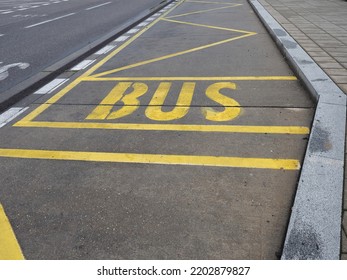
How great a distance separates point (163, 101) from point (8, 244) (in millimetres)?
2951

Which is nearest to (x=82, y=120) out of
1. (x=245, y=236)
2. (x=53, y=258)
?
(x=53, y=258)

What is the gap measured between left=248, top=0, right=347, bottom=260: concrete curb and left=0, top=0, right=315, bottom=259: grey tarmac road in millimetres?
130

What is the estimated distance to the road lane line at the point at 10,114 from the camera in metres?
4.59

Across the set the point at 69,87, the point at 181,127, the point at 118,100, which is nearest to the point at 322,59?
the point at 181,127

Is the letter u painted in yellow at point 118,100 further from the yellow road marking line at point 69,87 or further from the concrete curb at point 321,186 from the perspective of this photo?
the concrete curb at point 321,186

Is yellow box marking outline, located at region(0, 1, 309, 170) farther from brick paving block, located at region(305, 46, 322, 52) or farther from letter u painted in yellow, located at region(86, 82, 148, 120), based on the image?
brick paving block, located at region(305, 46, 322, 52)

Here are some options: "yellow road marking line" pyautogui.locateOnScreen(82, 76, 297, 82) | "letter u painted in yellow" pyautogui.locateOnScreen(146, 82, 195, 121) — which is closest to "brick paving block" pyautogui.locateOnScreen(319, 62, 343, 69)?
"yellow road marking line" pyautogui.locateOnScreen(82, 76, 297, 82)

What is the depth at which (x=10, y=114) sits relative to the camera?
4.81 meters

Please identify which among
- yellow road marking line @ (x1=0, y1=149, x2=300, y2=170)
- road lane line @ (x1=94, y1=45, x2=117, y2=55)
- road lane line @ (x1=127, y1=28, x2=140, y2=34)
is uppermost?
road lane line @ (x1=127, y1=28, x2=140, y2=34)

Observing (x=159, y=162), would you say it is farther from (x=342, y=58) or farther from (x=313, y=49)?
(x=313, y=49)

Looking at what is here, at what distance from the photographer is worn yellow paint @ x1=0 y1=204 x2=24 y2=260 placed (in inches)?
93.0

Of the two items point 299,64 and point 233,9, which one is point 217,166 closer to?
point 299,64

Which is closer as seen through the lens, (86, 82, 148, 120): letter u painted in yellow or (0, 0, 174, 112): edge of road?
(86, 82, 148, 120): letter u painted in yellow

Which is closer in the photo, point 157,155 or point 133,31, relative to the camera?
point 157,155
